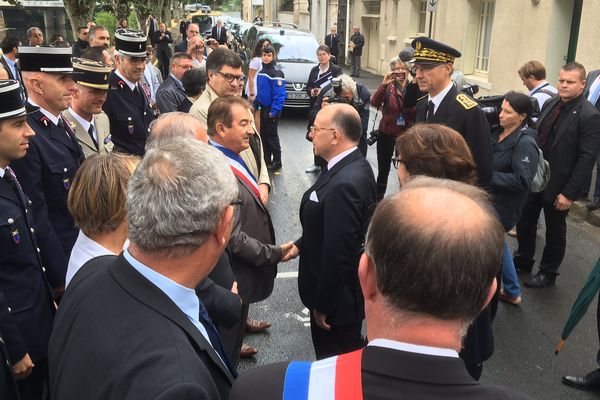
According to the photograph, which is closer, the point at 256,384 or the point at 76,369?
the point at 256,384

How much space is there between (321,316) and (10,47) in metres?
8.33

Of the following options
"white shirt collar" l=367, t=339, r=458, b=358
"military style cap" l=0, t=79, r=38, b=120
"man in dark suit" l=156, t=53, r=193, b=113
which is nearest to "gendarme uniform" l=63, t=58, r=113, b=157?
"military style cap" l=0, t=79, r=38, b=120

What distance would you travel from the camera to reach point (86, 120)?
399 centimetres

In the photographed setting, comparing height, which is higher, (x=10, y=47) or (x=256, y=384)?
(x=10, y=47)

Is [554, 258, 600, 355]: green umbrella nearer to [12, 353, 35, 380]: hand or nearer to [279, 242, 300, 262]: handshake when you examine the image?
[279, 242, 300, 262]: handshake

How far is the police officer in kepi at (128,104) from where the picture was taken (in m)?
4.76

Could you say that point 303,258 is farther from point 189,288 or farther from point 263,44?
point 263,44

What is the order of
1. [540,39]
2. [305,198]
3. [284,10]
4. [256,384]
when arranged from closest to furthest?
[256,384], [305,198], [540,39], [284,10]

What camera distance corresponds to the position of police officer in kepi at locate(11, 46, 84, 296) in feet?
9.47

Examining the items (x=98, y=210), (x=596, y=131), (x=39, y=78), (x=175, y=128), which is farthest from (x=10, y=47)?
(x=596, y=131)

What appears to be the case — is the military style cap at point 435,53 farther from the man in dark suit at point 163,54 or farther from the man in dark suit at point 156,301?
the man in dark suit at point 163,54

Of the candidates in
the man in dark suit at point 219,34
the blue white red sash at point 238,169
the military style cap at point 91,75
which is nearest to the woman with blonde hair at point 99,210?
the blue white red sash at point 238,169

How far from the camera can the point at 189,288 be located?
150cm

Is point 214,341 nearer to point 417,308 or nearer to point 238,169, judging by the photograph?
point 417,308
